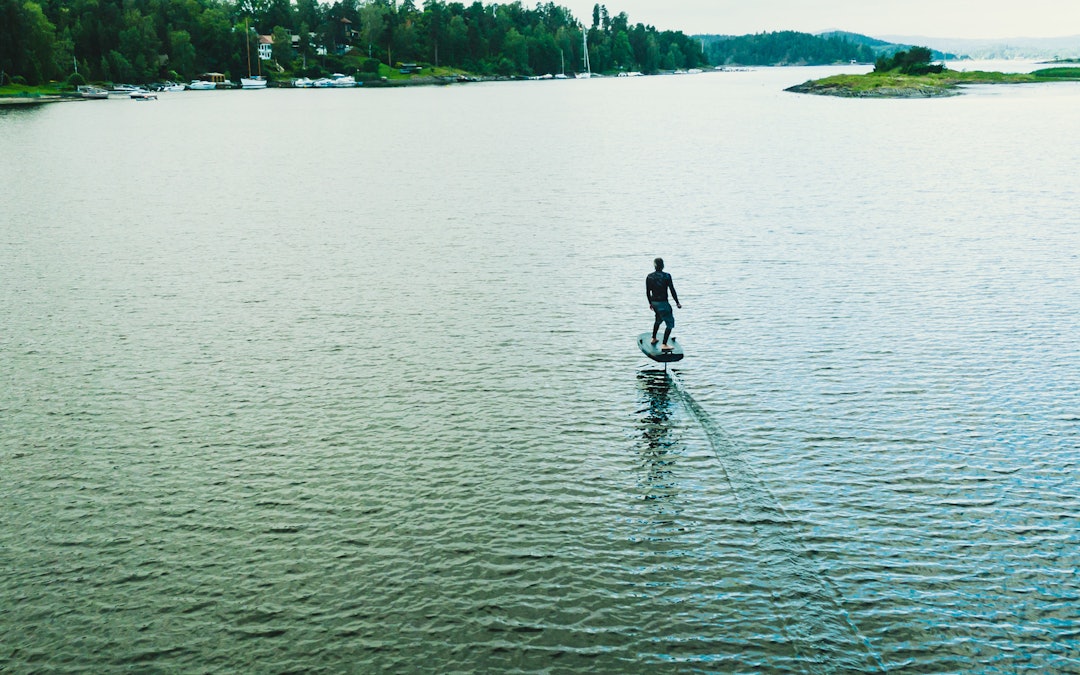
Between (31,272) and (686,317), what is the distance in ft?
137

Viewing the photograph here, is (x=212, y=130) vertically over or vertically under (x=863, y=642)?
over

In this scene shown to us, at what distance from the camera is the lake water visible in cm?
2211

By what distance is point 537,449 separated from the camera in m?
32.2

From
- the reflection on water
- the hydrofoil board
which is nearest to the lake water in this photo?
the reflection on water

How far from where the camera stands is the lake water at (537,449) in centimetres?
2211

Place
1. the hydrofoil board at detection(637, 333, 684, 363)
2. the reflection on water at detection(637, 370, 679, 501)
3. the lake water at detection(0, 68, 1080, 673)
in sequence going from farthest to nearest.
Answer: the hydrofoil board at detection(637, 333, 684, 363) → the reflection on water at detection(637, 370, 679, 501) → the lake water at detection(0, 68, 1080, 673)

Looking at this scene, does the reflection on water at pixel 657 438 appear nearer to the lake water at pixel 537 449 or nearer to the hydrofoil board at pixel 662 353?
the lake water at pixel 537 449

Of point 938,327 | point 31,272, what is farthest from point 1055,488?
point 31,272

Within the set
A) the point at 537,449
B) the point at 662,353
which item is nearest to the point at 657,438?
the point at 537,449

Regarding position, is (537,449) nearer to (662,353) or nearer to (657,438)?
(657,438)

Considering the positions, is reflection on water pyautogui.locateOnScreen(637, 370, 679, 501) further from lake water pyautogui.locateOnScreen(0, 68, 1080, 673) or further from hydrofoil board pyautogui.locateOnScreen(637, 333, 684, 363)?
hydrofoil board pyautogui.locateOnScreen(637, 333, 684, 363)

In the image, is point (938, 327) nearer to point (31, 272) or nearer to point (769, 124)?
point (31, 272)

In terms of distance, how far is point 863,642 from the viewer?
21344 millimetres

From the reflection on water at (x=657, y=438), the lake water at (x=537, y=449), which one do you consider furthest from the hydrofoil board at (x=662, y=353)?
the lake water at (x=537, y=449)
